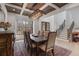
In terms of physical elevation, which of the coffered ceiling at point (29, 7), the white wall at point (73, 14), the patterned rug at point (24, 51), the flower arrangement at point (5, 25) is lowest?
the patterned rug at point (24, 51)

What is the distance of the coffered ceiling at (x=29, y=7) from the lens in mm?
2299

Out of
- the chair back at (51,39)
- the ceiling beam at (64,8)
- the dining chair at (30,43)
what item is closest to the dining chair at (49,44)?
the chair back at (51,39)

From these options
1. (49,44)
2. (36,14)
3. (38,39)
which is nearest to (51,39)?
(49,44)

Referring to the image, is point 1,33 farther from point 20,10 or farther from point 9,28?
point 20,10

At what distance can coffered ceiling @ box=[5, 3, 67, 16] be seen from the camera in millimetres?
2299

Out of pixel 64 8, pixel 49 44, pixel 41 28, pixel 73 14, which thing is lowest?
pixel 49 44

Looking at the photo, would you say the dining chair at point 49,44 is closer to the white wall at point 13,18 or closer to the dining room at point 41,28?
the dining room at point 41,28

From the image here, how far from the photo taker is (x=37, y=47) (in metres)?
2.36

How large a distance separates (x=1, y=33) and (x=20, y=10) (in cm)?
52

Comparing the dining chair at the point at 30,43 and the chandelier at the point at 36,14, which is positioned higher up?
the chandelier at the point at 36,14

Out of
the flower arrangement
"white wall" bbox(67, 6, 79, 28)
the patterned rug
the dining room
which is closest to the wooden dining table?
the dining room

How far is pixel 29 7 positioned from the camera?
7.60 ft

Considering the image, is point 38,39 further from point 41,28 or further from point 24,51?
point 24,51

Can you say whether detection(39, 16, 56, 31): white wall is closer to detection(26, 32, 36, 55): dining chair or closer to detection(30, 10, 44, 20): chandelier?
detection(30, 10, 44, 20): chandelier
